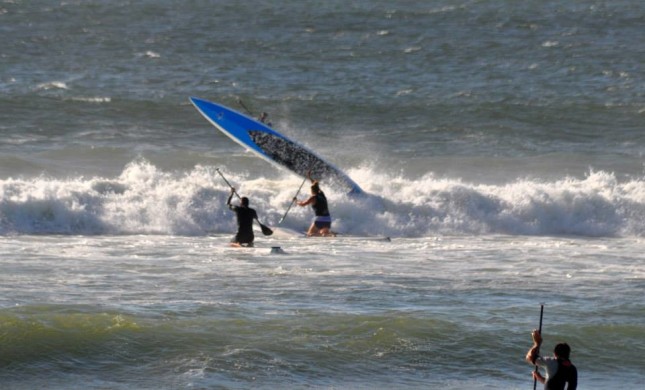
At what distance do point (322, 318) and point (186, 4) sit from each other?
86.5 feet

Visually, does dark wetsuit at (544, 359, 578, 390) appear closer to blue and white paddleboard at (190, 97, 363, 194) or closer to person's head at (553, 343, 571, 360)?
person's head at (553, 343, 571, 360)

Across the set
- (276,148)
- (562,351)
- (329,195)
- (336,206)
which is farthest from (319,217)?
(562,351)

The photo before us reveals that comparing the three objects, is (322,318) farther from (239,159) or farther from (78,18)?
(78,18)

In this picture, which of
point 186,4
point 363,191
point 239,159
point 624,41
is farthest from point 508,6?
point 363,191

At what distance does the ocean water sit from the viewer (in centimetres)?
1180

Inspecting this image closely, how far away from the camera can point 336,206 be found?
21.0 meters

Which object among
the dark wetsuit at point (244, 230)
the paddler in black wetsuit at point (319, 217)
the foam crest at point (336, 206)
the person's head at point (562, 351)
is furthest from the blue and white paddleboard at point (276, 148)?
the person's head at point (562, 351)

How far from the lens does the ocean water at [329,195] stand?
1180 cm

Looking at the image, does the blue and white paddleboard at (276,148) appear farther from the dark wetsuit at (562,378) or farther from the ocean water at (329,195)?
the dark wetsuit at (562,378)

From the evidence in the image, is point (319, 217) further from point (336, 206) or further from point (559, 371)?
point (559, 371)

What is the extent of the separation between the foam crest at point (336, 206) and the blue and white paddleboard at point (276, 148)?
1.01ft

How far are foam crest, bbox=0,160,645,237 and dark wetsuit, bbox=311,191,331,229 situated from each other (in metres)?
1.20

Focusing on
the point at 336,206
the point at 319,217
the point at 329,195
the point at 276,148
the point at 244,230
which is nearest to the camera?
the point at 244,230

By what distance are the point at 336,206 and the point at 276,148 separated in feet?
5.11
